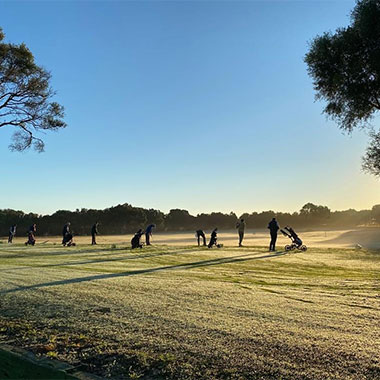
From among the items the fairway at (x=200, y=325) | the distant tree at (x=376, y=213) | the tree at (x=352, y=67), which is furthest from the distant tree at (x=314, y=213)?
the fairway at (x=200, y=325)

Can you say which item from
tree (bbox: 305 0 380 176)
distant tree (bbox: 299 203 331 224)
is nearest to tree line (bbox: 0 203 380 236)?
distant tree (bbox: 299 203 331 224)

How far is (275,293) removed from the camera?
29.7 ft

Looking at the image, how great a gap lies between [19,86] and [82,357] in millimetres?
18400

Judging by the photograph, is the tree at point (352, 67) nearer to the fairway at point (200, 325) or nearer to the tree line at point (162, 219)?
the fairway at point (200, 325)

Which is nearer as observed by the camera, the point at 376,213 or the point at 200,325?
the point at 200,325

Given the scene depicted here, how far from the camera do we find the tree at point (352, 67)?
14.3 m

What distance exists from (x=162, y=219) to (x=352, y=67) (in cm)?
6421

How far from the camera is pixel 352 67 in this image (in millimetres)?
15234

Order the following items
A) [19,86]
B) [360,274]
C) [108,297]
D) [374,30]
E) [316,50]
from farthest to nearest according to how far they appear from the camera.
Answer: [19,86]
[316,50]
[374,30]
[360,274]
[108,297]

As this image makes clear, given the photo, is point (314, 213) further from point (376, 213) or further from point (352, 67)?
point (352, 67)

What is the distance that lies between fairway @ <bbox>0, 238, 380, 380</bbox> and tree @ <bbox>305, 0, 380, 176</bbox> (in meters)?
7.66

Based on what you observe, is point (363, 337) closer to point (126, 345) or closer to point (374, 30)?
point (126, 345)

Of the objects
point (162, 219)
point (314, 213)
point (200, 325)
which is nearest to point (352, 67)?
point (200, 325)

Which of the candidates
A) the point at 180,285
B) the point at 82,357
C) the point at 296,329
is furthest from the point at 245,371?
the point at 180,285
